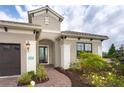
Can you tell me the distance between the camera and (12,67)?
7.21 meters

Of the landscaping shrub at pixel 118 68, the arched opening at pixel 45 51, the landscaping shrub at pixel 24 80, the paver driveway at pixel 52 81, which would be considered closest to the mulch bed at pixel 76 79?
the paver driveway at pixel 52 81

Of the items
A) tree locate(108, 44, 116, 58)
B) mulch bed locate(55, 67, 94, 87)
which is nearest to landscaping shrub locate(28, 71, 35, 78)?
mulch bed locate(55, 67, 94, 87)

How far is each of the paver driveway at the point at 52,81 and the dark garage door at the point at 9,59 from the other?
0.37 m

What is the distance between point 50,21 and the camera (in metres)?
7.79

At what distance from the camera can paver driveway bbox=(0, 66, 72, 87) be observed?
20.7 feet

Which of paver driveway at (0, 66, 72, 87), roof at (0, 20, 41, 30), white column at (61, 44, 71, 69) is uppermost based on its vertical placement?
roof at (0, 20, 41, 30)

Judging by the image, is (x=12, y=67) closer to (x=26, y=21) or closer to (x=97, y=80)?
(x=26, y=21)

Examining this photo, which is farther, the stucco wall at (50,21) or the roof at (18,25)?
the stucco wall at (50,21)

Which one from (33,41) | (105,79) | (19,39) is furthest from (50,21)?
(105,79)

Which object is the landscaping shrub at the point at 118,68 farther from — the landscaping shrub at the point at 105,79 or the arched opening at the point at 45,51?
the arched opening at the point at 45,51

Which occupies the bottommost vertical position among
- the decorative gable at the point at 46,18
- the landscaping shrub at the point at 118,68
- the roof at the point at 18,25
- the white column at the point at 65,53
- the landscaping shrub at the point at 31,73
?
the landscaping shrub at the point at 31,73

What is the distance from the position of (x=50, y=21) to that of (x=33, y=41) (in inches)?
53.7

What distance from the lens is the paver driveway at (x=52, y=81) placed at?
6.32 metres

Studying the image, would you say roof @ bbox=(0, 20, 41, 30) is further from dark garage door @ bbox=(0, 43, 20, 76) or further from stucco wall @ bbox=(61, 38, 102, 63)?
stucco wall @ bbox=(61, 38, 102, 63)
